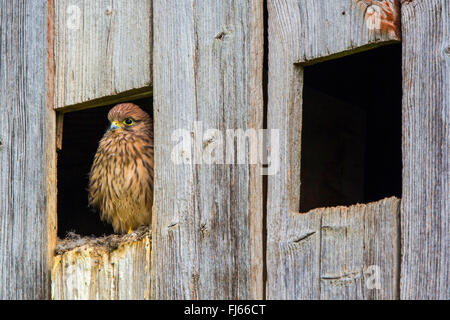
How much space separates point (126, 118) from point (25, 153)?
29.9 inches

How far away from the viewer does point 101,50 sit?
3301 millimetres

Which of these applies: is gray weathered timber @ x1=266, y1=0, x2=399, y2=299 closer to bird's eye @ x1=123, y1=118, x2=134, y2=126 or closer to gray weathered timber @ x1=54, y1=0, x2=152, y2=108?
gray weathered timber @ x1=54, y1=0, x2=152, y2=108

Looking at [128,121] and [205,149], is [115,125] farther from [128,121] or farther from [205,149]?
[205,149]

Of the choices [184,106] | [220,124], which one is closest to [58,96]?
[184,106]

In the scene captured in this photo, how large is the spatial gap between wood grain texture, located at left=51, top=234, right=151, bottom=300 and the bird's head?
0.98 meters

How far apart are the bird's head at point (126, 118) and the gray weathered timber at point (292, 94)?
4.95ft

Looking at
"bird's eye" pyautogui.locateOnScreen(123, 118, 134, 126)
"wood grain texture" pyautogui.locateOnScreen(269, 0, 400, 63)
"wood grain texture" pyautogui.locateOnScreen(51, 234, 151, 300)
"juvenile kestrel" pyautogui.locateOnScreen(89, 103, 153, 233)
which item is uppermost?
"wood grain texture" pyautogui.locateOnScreen(269, 0, 400, 63)

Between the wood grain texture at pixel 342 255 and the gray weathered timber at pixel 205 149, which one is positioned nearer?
the wood grain texture at pixel 342 255

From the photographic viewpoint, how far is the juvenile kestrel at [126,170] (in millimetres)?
3943

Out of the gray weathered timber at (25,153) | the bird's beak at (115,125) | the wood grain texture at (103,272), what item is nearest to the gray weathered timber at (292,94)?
the wood grain texture at (103,272)

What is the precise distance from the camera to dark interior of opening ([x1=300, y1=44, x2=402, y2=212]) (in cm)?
461

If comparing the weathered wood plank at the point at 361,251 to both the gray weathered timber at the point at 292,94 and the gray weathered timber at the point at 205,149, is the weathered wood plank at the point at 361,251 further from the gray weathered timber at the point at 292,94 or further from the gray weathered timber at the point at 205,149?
the gray weathered timber at the point at 205,149

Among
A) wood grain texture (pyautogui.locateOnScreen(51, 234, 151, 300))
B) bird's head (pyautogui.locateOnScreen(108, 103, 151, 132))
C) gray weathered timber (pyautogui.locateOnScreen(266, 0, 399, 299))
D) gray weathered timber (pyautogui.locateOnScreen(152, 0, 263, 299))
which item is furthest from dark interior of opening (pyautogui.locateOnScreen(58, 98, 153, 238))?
gray weathered timber (pyautogui.locateOnScreen(266, 0, 399, 299))

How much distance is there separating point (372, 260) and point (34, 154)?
178 centimetres
